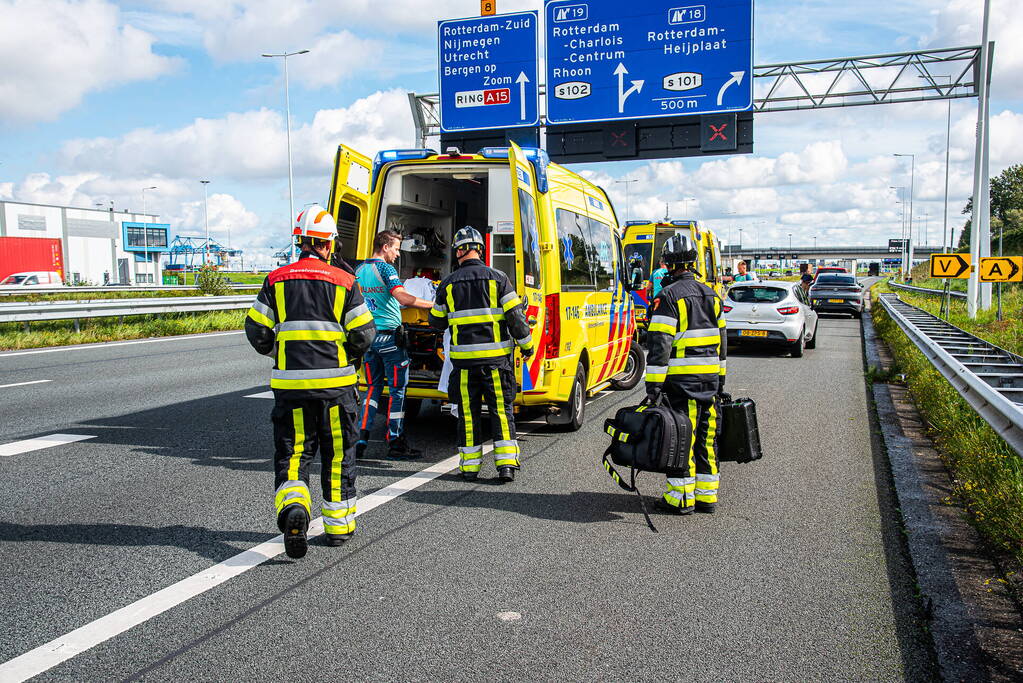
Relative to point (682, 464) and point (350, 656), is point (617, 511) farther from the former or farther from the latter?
point (350, 656)

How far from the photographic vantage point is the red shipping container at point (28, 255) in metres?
51.0

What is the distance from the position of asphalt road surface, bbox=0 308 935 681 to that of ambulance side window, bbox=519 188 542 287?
152 centimetres

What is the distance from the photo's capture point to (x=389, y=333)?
7031mm

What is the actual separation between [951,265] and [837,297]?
8.05 m

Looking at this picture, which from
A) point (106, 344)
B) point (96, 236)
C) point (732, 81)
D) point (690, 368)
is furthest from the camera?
point (96, 236)

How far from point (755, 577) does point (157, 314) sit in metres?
18.2

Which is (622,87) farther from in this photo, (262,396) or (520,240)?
(520,240)

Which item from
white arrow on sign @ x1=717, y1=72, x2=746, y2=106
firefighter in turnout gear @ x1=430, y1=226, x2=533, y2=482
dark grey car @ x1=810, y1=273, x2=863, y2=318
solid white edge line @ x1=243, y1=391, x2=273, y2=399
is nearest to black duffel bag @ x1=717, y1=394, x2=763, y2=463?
firefighter in turnout gear @ x1=430, y1=226, x2=533, y2=482

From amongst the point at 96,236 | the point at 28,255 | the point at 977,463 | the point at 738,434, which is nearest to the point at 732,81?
the point at 977,463

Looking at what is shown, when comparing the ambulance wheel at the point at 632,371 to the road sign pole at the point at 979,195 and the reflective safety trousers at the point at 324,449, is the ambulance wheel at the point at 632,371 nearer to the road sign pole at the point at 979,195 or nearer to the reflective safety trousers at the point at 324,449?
the reflective safety trousers at the point at 324,449

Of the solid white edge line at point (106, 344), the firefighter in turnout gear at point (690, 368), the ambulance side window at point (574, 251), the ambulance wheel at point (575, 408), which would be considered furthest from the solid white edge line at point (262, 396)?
the solid white edge line at point (106, 344)

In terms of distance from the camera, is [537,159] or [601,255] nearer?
[537,159]

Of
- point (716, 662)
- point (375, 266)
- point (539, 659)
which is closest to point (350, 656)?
point (539, 659)

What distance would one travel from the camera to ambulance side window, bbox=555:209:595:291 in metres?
7.78
